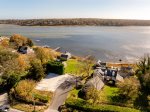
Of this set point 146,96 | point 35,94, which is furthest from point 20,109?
point 146,96

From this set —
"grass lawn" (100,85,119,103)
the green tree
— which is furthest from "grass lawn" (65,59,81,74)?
the green tree

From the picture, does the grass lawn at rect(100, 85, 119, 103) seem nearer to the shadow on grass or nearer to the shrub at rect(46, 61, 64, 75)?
the shadow on grass

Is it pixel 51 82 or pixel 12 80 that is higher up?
pixel 12 80

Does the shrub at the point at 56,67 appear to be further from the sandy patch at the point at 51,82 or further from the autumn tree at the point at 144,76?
the autumn tree at the point at 144,76

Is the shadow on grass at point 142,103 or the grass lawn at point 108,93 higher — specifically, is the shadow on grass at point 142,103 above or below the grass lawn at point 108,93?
below

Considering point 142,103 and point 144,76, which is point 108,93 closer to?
point 142,103

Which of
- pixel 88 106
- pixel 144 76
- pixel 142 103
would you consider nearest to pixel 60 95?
pixel 88 106

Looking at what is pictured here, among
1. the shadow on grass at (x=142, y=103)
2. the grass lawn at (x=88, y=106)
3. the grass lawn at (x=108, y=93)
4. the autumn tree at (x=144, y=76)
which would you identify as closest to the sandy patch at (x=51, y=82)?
the grass lawn at (x=88, y=106)

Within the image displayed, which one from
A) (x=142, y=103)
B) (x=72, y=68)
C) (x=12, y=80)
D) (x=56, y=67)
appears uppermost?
(x=56, y=67)
